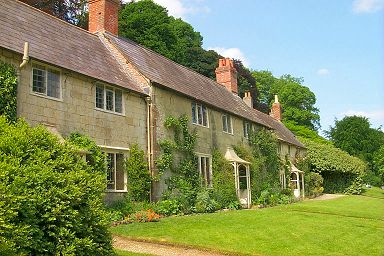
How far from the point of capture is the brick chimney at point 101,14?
23.4 meters

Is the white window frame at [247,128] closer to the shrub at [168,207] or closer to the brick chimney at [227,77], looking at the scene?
the brick chimney at [227,77]

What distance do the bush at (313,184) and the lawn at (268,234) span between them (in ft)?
73.1

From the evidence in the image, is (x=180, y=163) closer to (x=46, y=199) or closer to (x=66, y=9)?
(x=46, y=199)

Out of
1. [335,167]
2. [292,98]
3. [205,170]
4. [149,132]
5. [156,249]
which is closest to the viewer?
[156,249]

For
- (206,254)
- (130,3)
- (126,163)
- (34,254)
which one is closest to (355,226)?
(206,254)

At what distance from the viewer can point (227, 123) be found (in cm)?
2853

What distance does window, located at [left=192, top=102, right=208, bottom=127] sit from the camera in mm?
24688

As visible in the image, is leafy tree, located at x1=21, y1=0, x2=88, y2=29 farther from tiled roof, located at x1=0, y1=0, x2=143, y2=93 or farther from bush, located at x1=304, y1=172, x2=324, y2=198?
bush, located at x1=304, y1=172, x2=324, y2=198

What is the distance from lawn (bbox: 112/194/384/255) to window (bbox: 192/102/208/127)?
7.00m

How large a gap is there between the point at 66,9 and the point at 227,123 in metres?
17.9

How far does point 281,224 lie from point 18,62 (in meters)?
11.0

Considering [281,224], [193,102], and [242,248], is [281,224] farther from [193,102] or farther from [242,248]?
[193,102]

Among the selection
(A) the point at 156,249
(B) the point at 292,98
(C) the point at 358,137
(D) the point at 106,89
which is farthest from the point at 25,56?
(C) the point at 358,137

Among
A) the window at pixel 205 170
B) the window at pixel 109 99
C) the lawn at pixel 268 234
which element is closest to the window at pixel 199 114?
the window at pixel 205 170
